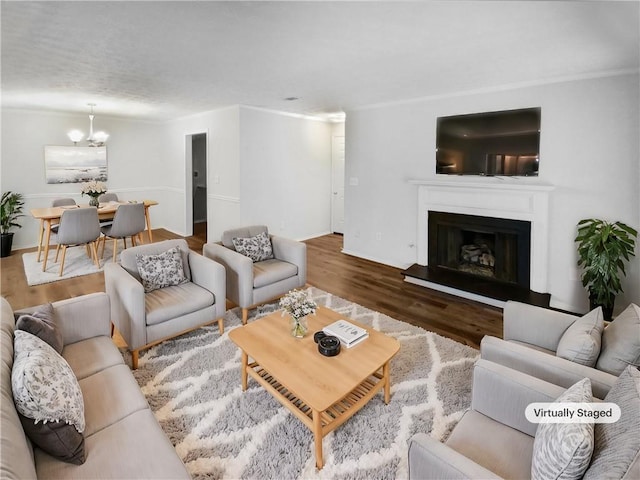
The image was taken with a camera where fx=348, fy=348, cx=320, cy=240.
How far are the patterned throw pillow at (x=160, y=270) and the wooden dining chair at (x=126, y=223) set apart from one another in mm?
2597

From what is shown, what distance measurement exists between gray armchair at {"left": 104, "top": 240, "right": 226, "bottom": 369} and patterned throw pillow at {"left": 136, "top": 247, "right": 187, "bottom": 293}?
0.16 ft

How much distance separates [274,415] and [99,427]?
924 mm

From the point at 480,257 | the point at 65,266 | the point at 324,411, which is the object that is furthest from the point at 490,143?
the point at 65,266

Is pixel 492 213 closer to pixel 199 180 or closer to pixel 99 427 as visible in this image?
pixel 99 427

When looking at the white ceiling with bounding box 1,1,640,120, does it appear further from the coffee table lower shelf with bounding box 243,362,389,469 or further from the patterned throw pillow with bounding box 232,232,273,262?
the coffee table lower shelf with bounding box 243,362,389,469

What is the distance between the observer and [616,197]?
10.6 ft

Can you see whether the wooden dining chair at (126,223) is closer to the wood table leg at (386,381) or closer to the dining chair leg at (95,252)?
the dining chair leg at (95,252)

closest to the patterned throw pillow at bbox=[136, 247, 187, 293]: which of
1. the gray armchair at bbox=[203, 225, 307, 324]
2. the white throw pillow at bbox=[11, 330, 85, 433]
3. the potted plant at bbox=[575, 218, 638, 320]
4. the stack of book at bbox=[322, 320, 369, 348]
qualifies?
the gray armchair at bbox=[203, 225, 307, 324]

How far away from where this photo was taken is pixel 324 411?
179 centimetres

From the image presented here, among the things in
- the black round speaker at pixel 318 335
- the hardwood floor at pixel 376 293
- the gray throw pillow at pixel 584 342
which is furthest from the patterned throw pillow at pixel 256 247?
the gray throw pillow at pixel 584 342

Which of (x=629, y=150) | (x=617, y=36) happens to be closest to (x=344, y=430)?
(x=617, y=36)

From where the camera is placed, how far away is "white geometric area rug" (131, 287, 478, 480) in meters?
1.73

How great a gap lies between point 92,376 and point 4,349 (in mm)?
408

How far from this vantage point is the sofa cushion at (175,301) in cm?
260
